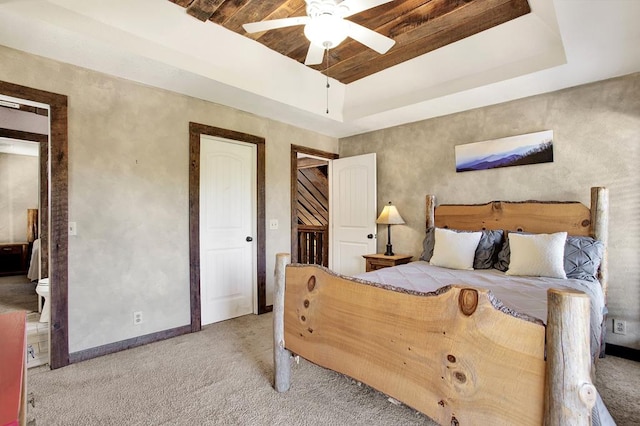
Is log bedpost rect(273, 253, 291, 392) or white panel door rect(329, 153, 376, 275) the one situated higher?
white panel door rect(329, 153, 376, 275)

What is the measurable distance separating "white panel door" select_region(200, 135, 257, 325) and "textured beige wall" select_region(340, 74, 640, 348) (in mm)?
1951

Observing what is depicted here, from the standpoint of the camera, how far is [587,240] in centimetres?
260

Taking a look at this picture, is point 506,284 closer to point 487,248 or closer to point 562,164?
point 487,248

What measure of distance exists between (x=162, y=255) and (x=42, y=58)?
180 cm

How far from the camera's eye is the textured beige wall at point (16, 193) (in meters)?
5.75

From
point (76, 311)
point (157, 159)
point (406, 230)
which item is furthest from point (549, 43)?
point (76, 311)

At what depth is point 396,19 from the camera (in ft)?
8.70

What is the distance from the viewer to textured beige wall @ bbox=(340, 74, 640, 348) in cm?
265

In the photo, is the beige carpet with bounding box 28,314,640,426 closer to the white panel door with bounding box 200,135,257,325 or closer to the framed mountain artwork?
the white panel door with bounding box 200,135,257,325

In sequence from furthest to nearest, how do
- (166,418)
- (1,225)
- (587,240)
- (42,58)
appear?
(1,225), (587,240), (42,58), (166,418)

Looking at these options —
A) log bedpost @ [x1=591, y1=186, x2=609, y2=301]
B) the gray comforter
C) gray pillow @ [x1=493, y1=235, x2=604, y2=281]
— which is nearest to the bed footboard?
A: the gray comforter

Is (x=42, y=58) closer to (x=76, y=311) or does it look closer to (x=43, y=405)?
(x=76, y=311)

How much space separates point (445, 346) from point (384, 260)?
8.61 feet

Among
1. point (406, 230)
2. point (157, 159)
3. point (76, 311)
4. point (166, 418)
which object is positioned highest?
point (157, 159)
